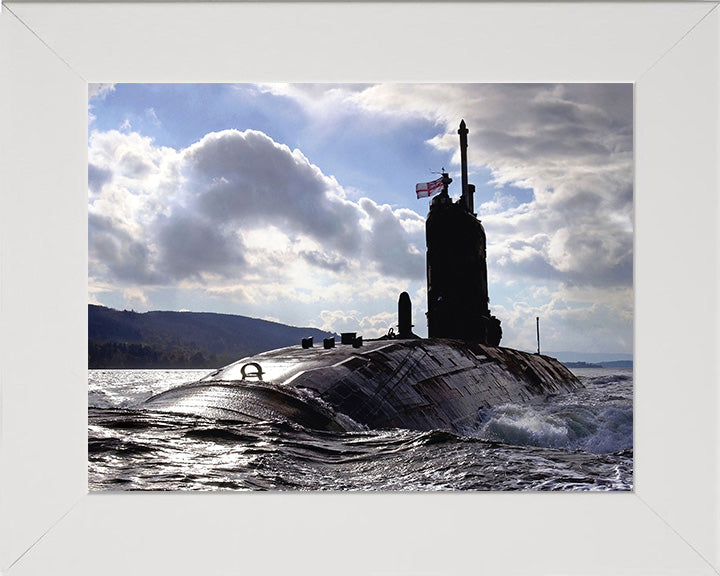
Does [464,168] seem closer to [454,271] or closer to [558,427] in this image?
[454,271]

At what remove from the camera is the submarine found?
24.4ft

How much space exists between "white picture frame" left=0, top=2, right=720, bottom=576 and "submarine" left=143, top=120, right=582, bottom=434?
8.35ft

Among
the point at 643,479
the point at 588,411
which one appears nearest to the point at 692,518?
the point at 643,479

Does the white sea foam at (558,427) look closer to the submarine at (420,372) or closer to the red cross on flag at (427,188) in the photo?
the submarine at (420,372)

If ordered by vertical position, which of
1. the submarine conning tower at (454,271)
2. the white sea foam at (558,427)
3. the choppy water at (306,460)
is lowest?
the white sea foam at (558,427)

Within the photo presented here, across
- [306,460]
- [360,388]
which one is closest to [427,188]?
[360,388]
